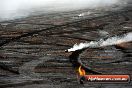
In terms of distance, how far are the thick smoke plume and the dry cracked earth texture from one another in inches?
81.0

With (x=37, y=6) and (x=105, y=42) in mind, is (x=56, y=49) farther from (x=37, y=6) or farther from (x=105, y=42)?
(x=37, y=6)

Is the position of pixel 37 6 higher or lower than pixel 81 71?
lower

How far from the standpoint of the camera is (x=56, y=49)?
1441 centimetres

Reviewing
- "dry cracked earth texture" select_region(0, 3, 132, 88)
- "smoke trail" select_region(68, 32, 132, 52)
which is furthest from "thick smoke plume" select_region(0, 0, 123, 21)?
"smoke trail" select_region(68, 32, 132, 52)

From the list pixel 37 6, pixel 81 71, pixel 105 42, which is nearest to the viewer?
pixel 81 71

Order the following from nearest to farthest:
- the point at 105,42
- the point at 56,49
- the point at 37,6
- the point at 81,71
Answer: the point at 81,71
the point at 56,49
the point at 105,42
the point at 37,6

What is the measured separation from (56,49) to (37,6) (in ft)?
47.6

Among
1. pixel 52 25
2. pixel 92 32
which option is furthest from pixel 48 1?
pixel 92 32

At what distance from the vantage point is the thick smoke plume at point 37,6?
2486 cm

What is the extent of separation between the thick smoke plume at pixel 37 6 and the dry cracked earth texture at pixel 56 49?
2058 mm

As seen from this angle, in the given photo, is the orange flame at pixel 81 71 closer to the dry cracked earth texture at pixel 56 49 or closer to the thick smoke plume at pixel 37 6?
the dry cracked earth texture at pixel 56 49

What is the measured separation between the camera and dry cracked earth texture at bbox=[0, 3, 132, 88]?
10797 millimetres

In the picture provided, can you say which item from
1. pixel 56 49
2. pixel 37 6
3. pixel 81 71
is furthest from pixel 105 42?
pixel 37 6

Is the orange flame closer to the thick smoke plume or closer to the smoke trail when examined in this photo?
the smoke trail
